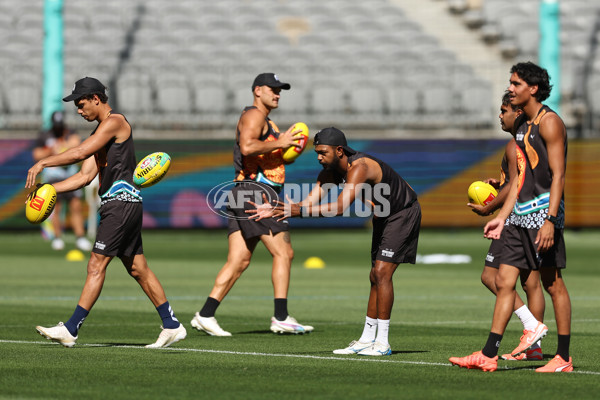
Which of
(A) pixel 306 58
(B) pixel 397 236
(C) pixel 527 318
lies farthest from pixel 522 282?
(A) pixel 306 58

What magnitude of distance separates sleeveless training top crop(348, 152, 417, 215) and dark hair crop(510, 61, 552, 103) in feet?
5.26

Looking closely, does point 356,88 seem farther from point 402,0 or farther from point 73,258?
point 73,258

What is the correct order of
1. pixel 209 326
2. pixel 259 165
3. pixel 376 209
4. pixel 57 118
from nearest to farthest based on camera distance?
pixel 376 209
pixel 209 326
pixel 259 165
pixel 57 118

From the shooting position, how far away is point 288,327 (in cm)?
1195

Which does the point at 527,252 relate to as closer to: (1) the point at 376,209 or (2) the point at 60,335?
(1) the point at 376,209

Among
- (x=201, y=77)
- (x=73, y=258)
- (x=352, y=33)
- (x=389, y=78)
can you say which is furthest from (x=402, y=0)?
(x=73, y=258)

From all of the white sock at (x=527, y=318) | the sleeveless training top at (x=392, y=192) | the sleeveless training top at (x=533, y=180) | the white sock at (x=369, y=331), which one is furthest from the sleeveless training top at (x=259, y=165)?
the sleeveless training top at (x=533, y=180)

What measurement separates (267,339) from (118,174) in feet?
7.16

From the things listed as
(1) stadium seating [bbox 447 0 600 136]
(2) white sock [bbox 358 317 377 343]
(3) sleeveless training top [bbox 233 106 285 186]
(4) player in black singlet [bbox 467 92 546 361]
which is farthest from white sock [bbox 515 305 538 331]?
(1) stadium seating [bbox 447 0 600 136]

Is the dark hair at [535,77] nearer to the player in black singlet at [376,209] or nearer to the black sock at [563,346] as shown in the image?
the player in black singlet at [376,209]

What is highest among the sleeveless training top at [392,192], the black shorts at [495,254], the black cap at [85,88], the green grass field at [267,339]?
the black cap at [85,88]

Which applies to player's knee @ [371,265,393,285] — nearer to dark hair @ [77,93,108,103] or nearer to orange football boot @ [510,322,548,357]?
orange football boot @ [510,322,548,357]

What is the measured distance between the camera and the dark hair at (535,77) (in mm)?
9070

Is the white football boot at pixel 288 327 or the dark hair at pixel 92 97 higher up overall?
the dark hair at pixel 92 97
